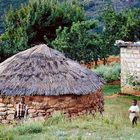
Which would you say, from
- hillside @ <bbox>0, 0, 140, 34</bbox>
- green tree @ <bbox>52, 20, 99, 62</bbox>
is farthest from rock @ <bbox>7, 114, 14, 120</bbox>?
hillside @ <bbox>0, 0, 140, 34</bbox>

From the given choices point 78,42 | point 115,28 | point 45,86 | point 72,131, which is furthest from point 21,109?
point 115,28

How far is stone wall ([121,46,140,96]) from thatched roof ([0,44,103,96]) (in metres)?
6.92

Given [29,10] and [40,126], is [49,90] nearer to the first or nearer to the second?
[40,126]

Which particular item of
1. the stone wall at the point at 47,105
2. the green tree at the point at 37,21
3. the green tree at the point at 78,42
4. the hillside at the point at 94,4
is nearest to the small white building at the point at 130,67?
the green tree at the point at 78,42

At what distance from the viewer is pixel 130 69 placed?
23.5 meters

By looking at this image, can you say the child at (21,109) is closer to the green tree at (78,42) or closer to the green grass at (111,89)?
the green grass at (111,89)

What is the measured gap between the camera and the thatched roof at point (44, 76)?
14914 mm

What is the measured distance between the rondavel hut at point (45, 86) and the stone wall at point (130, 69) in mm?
7215

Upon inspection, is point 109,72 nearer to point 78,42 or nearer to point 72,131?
point 78,42

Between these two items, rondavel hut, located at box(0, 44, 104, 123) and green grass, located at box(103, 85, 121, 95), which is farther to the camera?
green grass, located at box(103, 85, 121, 95)

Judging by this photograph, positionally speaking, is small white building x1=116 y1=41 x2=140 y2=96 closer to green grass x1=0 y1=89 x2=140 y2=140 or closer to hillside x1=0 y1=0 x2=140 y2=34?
green grass x1=0 y1=89 x2=140 y2=140

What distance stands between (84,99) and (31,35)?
15.2 metres

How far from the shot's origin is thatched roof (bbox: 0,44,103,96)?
14.9 m

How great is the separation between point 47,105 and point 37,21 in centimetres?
1606
